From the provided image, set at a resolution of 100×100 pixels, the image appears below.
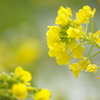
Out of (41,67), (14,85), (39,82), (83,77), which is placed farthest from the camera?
(83,77)

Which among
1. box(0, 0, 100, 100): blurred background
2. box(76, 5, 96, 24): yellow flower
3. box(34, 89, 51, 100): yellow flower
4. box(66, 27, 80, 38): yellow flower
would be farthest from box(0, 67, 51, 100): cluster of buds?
box(0, 0, 100, 100): blurred background

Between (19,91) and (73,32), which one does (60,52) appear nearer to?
(73,32)

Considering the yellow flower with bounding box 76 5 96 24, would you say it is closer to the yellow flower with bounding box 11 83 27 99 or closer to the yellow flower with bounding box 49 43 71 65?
the yellow flower with bounding box 49 43 71 65

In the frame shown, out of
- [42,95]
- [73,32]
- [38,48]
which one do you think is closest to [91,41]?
[73,32]

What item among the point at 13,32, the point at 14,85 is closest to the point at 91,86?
the point at 13,32

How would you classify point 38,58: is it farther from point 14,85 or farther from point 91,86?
point 14,85

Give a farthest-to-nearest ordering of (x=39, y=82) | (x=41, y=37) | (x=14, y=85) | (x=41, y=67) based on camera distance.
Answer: (x=41, y=37) < (x=41, y=67) < (x=39, y=82) < (x=14, y=85)
